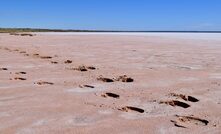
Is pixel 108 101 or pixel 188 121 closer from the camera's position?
pixel 188 121

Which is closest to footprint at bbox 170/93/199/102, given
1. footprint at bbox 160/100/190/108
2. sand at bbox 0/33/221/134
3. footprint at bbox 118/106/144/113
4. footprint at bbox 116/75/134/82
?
sand at bbox 0/33/221/134

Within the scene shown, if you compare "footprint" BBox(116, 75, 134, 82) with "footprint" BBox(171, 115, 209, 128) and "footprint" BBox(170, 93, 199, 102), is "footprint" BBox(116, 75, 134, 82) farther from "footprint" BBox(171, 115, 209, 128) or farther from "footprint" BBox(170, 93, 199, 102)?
"footprint" BBox(171, 115, 209, 128)

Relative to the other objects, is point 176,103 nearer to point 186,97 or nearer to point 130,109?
point 186,97

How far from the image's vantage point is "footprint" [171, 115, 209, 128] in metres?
3.28

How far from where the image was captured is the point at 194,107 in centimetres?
386

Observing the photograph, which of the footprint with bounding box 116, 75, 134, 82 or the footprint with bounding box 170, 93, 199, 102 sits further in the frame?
the footprint with bounding box 116, 75, 134, 82

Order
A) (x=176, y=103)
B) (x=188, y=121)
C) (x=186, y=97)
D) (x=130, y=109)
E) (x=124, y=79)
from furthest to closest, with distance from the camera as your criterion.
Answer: (x=124, y=79) → (x=186, y=97) → (x=176, y=103) → (x=130, y=109) → (x=188, y=121)

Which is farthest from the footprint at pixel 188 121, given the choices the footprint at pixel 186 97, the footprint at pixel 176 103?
the footprint at pixel 186 97

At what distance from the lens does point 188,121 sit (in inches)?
133

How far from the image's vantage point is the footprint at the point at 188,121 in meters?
3.28

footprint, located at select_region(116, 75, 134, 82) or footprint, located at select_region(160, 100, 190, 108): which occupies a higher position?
footprint, located at select_region(160, 100, 190, 108)

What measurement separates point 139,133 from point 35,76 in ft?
9.64

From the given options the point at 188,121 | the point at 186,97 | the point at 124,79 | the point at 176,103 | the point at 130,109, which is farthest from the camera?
the point at 124,79

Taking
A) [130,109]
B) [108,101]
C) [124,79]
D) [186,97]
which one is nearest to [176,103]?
[186,97]
